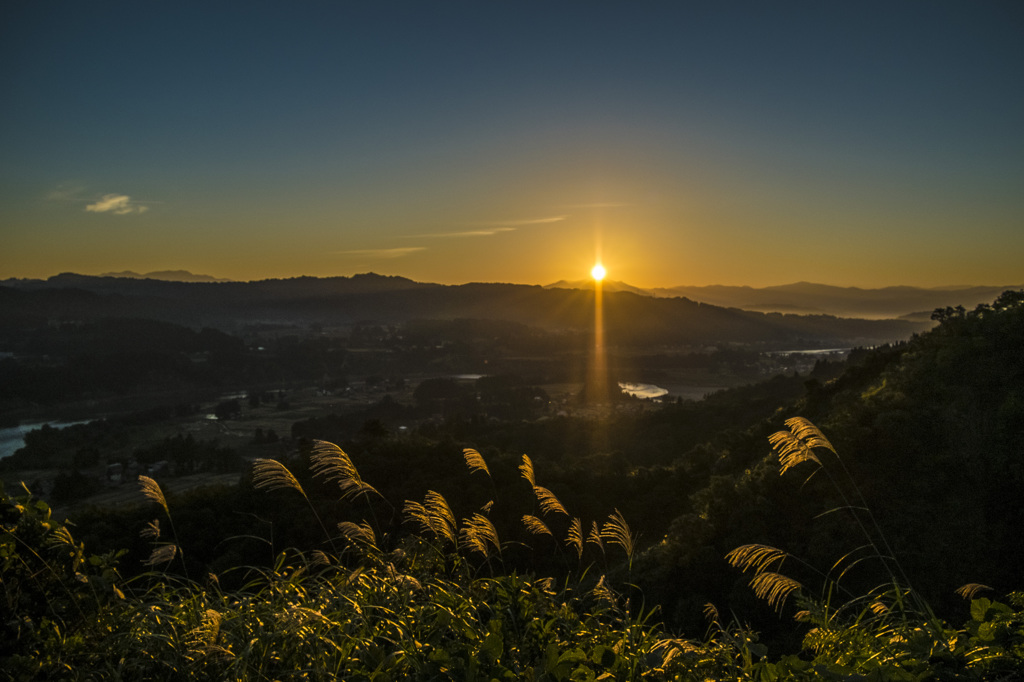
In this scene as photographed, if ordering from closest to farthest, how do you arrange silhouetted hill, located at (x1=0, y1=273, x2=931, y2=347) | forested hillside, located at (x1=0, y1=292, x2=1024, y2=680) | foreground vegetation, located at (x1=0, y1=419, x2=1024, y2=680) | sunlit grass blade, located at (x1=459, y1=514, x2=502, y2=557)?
foreground vegetation, located at (x1=0, y1=419, x2=1024, y2=680) → forested hillside, located at (x1=0, y1=292, x2=1024, y2=680) → sunlit grass blade, located at (x1=459, y1=514, x2=502, y2=557) → silhouetted hill, located at (x1=0, y1=273, x2=931, y2=347)

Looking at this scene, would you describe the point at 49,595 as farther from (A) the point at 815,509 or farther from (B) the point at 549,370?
(B) the point at 549,370

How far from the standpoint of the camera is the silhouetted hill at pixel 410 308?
399 feet

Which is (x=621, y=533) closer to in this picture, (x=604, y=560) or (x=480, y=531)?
(x=480, y=531)

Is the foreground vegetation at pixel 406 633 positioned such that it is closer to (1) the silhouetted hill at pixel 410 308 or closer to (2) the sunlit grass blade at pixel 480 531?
(2) the sunlit grass blade at pixel 480 531

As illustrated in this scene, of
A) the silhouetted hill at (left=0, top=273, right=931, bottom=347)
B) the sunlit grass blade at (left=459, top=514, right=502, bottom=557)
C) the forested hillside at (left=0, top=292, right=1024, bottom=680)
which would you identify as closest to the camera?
the forested hillside at (left=0, top=292, right=1024, bottom=680)

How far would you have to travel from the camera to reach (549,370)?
95875 mm

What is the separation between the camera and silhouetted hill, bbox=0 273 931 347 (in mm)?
121500

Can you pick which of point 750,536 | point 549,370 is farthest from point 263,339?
point 750,536

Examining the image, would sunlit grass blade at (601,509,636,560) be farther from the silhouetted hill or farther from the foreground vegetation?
the silhouetted hill

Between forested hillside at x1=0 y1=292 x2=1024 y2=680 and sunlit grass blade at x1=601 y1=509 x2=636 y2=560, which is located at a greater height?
sunlit grass blade at x1=601 y1=509 x2=636 y2=560

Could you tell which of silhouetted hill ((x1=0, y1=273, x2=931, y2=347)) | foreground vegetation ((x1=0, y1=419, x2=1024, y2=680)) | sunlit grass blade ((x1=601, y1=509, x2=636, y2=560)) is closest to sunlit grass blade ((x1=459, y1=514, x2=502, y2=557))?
foreground vegetation ((x1=0, y1=419, x2=1024, y2=680))

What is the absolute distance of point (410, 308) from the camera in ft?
559

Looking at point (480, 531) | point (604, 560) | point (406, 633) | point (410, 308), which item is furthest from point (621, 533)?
point (410, 308)

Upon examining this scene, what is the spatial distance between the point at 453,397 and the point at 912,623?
7361 centimetres
